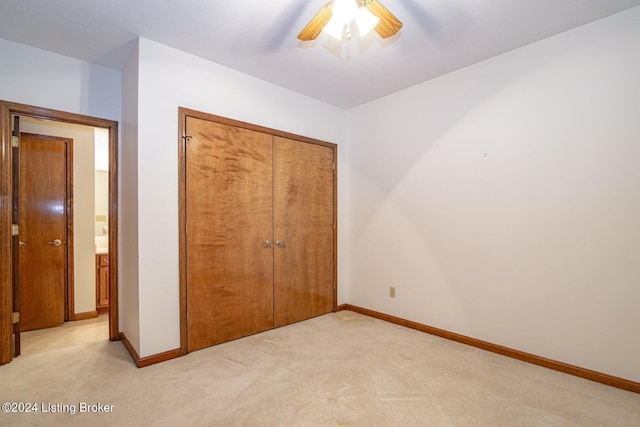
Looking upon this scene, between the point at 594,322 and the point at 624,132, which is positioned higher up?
the point at 624,132

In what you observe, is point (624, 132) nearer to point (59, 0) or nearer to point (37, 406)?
point (59, 0)

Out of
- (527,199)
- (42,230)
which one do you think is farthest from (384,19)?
(42,230)

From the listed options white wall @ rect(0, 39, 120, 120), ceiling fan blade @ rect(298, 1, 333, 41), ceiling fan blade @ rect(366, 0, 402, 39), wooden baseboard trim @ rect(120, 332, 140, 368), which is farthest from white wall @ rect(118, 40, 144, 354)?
ceiling fan blade @ rect(366, 0, 402, 39)

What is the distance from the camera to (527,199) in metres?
2.40

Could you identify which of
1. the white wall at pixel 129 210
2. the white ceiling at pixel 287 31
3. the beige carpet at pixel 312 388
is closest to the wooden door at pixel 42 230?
the beige carpet at pixel 312 388

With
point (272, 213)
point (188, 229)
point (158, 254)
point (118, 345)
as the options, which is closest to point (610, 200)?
point (272, 213)

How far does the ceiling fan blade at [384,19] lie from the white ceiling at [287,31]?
233 millimetres

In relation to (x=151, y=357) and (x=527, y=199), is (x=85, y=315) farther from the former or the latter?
(x=527, y=199)

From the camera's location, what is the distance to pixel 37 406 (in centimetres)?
181

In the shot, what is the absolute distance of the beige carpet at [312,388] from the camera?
5.63 ft

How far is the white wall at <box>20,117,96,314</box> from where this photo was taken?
339 cm

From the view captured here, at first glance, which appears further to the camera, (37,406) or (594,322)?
(594,322)

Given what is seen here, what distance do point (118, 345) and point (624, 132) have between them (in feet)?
14.1

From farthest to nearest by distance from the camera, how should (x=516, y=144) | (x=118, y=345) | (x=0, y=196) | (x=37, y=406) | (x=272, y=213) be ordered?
(x=272, y=213) → (x=118, y=345) → (x=516, y=144) → (x=0, y=196) → (x=37, y=406)
